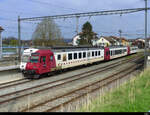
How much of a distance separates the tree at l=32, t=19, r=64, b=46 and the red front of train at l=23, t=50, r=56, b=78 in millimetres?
25570

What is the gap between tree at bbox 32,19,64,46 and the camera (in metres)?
43.5

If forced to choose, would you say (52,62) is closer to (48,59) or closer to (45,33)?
(48,59)

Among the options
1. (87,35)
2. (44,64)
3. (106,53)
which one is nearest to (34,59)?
(44,64)

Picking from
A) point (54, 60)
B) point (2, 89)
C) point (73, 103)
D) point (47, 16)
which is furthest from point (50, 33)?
point (73, 103)

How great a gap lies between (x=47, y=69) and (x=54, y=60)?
1.24 m

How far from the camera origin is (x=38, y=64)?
17.1 m

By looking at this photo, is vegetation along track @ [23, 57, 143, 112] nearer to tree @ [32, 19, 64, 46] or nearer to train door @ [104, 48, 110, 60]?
train door @ [104, 48, 110, 60]

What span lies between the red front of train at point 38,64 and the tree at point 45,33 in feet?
83.9

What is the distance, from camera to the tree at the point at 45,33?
1711 inches

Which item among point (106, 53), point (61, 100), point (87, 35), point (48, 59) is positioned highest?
point (87, 35)

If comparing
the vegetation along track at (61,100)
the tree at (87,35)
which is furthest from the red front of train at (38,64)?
the tree at (87,35)

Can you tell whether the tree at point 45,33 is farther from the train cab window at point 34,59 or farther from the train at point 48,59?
the train cab window at point 34,59

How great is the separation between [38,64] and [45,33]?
89.7ft

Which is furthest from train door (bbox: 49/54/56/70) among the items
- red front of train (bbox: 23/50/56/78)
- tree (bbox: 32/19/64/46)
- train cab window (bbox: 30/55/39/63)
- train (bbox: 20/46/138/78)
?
tree (bbox: 32/19/64/46)
